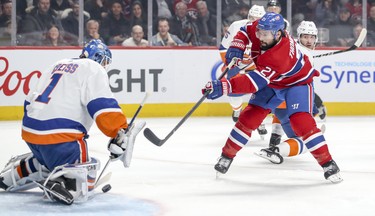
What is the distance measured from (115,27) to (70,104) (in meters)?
4.77

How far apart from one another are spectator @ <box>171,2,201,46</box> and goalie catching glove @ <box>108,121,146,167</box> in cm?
489

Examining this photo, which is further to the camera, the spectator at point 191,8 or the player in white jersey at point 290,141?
the spectator at point 191,8

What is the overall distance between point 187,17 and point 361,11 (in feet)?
5.82

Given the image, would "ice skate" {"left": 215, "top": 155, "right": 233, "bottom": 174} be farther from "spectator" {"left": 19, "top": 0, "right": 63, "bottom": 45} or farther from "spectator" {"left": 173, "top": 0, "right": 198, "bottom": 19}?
"spectator" {"left": 173, "top": 0, "right": 198, "bottom": 19}

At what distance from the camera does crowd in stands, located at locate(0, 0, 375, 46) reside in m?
8.09

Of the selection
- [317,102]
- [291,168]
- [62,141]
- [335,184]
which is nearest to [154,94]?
[317,102]

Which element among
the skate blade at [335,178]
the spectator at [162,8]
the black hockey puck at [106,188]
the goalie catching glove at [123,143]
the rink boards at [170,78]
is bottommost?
the rink boards at [170,78]

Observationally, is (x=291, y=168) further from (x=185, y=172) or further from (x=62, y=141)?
(x=62, y=141)

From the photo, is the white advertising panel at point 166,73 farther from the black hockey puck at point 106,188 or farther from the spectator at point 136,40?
the black hockey puck at point 106,188

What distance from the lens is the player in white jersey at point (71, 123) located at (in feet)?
12.0

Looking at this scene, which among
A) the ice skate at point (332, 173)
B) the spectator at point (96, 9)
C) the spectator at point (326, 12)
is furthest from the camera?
the spectator at point (326, 12)

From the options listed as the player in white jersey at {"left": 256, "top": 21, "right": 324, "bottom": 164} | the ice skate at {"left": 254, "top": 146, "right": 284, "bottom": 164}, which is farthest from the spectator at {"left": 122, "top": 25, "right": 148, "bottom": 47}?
the ice skate at {"left": 254, "top": 146, "right": 284, "bottom": 164}

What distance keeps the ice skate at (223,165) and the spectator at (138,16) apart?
3.94 meters

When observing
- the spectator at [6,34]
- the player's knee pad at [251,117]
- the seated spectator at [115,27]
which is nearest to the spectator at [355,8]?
the seated spectator at [115,27]
